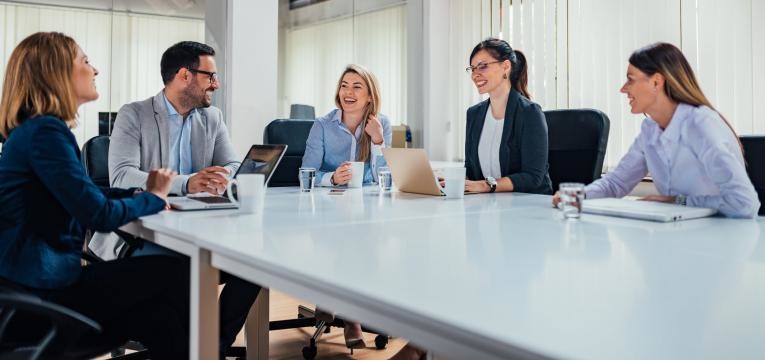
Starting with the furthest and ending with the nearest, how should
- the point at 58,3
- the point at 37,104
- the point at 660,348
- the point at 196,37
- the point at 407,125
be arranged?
the point at 407,125 → the point at 196,37 → the point at 58,3 → the point at 37,104 → the point at 660,348

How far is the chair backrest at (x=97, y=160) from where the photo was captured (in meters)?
2.23

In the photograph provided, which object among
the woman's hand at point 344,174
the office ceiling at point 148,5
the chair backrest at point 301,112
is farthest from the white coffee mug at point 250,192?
the chair backrest at point 301,112

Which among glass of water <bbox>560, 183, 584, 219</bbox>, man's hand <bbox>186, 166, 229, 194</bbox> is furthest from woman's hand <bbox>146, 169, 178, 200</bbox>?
glass of water <bbox>560, 183, 584, 219</bbox>

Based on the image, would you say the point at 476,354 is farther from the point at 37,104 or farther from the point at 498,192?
the point at 498,192

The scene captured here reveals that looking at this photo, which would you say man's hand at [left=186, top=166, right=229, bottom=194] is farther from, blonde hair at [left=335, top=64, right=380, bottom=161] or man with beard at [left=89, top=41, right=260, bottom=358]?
blonde hair at [left=335, top=64, right=380, bottom=161]

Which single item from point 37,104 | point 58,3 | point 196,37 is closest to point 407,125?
point 196,37

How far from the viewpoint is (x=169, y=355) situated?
58.2 inches

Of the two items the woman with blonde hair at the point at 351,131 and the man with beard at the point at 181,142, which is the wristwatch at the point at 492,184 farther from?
the man with beard at the point at 181,142

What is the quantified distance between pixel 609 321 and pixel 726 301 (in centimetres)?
19

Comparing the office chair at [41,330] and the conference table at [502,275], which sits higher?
the conference table at [502,275]

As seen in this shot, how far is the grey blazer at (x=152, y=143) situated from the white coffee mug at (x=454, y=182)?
0.88 meters

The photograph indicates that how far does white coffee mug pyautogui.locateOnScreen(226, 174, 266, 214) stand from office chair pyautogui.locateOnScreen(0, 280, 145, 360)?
0.45m

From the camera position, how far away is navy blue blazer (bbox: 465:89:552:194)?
2.45m

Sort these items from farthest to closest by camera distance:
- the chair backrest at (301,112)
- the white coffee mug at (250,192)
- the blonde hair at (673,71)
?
the chair backrest at (301,112) < the blonde hair at (673,71) < the white coffee mug at (250,192)
